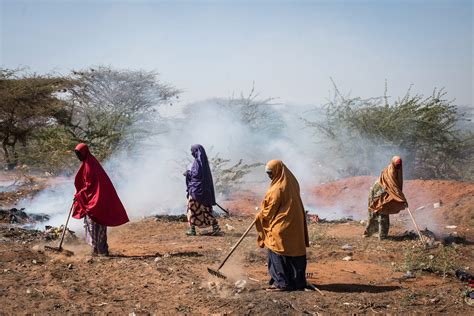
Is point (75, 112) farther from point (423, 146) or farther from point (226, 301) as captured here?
point (226, 301)

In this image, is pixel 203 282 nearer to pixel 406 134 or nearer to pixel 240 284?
pixel 240 284

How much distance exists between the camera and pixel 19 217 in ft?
33.9

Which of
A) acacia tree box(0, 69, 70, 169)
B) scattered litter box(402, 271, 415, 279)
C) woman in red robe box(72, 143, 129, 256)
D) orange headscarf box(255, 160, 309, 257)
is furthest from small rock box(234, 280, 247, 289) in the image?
acacia tree box(0, 69, 70, 169)

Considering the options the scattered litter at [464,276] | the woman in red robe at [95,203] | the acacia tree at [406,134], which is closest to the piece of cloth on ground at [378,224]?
the scattered litter at [464,276]

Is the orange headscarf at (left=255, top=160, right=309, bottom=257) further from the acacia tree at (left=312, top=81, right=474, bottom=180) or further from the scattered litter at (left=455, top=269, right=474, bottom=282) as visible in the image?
the acacia tree at (left=312, top=81, right=474, bottom=180)

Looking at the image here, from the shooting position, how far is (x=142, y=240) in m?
9.45

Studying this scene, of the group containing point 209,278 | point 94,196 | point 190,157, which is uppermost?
A: point 190,157

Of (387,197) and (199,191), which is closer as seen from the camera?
(387,197)

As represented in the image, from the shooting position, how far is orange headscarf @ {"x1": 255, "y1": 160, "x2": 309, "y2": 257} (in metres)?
5.76

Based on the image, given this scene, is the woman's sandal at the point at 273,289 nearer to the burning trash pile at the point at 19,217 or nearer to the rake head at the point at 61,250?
the rake head at the point at 61,250

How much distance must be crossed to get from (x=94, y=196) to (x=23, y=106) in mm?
12790

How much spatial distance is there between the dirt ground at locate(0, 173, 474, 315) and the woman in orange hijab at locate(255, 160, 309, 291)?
22 cm

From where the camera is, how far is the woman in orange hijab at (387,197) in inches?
355

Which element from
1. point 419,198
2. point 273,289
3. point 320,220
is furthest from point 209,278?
point 419,198
